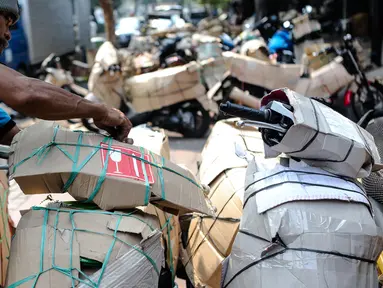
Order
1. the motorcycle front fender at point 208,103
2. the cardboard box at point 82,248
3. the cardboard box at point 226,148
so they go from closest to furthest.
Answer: the cardboard box at point 82,248
the cardboard box at point 226,148
the motorcycle front fender at point 208,103

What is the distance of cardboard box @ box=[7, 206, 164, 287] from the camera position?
6.54 ft

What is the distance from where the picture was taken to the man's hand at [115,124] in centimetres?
227

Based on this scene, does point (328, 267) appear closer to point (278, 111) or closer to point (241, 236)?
point (241, 236)

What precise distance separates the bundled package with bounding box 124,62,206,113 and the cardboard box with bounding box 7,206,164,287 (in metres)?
6.06

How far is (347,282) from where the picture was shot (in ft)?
7.23

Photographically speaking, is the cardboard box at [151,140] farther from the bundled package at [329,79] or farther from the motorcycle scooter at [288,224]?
the bundled package at [329,79]

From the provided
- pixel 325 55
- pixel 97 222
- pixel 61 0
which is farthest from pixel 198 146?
pixel 61 0

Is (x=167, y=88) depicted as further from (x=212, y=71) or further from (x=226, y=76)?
(x=226, y=76)

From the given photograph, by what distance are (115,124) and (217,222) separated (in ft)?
3.49

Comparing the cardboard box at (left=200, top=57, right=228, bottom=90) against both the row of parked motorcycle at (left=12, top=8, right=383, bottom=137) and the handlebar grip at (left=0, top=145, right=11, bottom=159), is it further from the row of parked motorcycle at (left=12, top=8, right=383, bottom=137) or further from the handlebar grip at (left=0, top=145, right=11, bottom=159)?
the handlebar grip at (left=0, top=145, right=11, bottom=159)

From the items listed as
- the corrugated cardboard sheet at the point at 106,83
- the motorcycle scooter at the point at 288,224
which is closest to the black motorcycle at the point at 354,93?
the corrugated cardboard sheet at the point at 106,83

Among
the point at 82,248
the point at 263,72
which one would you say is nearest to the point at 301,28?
the point at 263,72

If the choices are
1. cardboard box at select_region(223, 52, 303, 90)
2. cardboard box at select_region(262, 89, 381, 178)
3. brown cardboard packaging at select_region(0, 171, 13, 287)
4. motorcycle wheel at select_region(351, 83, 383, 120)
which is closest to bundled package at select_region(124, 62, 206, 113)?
cardboard box at select_region(223, 52, 303, 90)

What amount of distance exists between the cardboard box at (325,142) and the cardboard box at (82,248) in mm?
689
